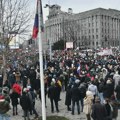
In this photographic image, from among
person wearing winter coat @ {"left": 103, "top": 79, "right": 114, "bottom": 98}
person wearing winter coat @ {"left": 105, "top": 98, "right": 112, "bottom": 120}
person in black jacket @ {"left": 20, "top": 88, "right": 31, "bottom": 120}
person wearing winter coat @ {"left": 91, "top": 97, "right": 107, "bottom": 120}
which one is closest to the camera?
person wearing winter coat @ {"left": 91, "top": 97, "right": 107, "bottom": 120}

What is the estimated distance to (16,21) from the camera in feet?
77.6

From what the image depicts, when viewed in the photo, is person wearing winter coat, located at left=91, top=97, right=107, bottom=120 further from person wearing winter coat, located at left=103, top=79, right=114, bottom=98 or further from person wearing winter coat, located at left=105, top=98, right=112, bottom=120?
person wearing winter coat, located at left=103, top=79, right=114, bottom=98

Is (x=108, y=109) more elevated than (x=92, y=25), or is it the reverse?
(x=92, y=25)

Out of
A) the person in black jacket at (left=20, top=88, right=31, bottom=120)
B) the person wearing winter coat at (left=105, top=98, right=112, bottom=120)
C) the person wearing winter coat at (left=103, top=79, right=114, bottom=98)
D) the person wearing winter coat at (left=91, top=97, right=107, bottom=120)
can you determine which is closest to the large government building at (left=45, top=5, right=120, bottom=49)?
the person wearing winter coat at (left=103, top=79, right=114, bottom=98)

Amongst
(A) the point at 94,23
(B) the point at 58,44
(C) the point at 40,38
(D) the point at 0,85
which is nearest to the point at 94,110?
(C) the point at 40,38

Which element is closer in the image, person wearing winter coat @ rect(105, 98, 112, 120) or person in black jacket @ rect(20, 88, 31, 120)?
person wearing winter coat @ rect(105, 98, 112, 120)

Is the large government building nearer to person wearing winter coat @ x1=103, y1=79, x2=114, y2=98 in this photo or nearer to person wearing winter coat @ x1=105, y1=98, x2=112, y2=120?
person wearing winter coat @ x1=103, y1=79, x2=114, y2=98

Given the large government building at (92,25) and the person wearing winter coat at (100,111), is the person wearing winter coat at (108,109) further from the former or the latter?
the large government building at (92,25)

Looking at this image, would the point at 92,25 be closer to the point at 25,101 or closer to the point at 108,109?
the point at 25,101

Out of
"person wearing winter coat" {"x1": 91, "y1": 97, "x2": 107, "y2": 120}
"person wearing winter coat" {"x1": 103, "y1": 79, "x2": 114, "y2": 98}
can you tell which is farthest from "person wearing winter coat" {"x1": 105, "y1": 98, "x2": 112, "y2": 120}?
"person wearing winter coat" {"x1": 103, "y1": 79, "x2": 114, "y2": 98}

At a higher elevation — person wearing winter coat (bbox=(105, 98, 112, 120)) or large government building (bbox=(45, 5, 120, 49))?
large government building (bbox=(45, 5, 120, 49))

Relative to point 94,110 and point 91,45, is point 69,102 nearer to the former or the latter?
point 94,110

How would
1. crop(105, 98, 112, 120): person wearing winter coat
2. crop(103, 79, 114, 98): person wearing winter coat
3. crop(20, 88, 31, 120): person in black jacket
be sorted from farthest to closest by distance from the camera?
1. crop(103, 79, 114, 98): person wearing winter coat
2. crop(20, 88, 31, 120): person in black jacket
3. crop(105, 98, 112, 120): person wearing winter coat

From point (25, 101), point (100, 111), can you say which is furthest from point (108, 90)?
point (100, 111)
